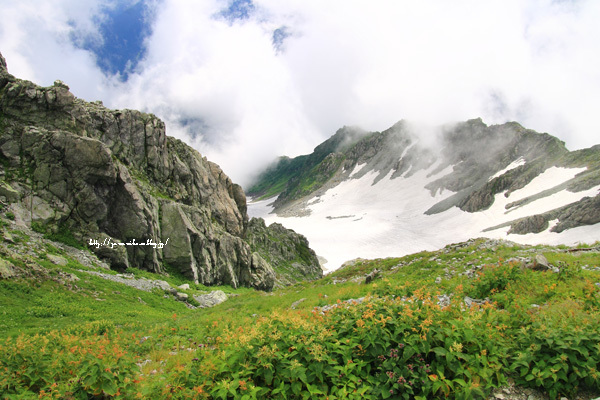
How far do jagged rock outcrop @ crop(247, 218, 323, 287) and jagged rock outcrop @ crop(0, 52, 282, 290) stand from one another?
83.1ft

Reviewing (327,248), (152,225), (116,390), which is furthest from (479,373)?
(327,248)

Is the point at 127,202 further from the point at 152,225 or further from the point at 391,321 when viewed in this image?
the point at 391,321

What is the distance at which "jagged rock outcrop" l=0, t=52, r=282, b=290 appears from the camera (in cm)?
3147

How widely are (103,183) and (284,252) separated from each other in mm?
54248

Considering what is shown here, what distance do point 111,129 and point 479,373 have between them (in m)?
50.8

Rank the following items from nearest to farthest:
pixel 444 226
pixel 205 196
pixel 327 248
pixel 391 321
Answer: pixel 391 321 < pixel 205 196 < pixel 327 248 < pixel 444 226

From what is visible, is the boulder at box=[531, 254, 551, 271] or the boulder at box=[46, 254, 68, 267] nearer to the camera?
the boulder at box=[531, 254, 551, 271]

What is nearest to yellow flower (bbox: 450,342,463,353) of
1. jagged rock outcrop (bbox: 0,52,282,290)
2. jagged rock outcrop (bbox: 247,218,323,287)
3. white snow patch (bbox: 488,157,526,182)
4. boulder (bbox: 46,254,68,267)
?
boulder (bbox: 46,254,68,267)

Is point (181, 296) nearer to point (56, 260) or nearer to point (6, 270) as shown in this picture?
point (56, 260)

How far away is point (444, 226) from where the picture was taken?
152 meters

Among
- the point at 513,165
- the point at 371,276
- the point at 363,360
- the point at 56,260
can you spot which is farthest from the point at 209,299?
the point at 513,165

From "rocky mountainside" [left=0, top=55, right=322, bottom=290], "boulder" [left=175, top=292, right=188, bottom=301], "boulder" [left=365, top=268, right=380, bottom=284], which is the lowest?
"boulder" [left=365, top=268, right=380, bottom=284]

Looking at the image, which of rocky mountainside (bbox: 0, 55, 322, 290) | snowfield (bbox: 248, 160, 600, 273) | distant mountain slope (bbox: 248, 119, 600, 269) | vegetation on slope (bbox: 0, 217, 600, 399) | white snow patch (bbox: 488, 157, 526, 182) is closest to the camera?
vegetation on slope (bbox: 0, 217, 600, 399)

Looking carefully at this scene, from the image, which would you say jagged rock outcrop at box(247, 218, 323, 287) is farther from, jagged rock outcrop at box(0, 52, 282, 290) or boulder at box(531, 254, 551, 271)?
boulder at box(531, 254, 551, 271)
